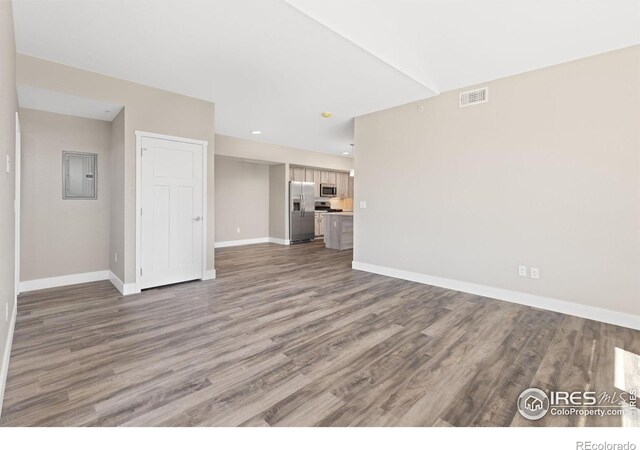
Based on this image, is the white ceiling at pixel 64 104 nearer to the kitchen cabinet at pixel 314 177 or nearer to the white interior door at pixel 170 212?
the white interior door at pixel 170 212

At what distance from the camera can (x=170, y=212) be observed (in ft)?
13.9

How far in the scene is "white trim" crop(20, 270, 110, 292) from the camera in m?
4.01

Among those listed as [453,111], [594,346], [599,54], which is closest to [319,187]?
[453,111]

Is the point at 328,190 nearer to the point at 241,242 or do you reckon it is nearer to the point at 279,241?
the point at 279,241

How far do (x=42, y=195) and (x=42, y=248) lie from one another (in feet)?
2.41

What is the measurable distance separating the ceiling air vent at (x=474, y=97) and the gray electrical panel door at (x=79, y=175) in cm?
538

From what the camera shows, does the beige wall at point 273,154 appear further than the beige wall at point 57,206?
Yes

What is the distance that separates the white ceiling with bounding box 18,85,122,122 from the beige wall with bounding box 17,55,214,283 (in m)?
0.12

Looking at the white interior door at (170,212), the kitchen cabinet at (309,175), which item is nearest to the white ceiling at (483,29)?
the white interior door at (170,212)

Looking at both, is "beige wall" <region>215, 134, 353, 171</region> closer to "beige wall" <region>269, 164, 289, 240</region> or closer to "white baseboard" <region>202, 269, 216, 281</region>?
"beige wall" <region>269, 164, 289, 240</region>

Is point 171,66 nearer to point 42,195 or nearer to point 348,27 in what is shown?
point 348,27

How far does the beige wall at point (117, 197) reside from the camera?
394 centimetres

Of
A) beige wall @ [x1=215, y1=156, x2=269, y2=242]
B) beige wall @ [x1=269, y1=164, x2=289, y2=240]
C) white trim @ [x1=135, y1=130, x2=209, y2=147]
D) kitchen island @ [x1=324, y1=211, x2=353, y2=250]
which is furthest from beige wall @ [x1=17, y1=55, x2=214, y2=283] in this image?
beige wall @ [x1=269, y1=164, x2=289, y2=240]

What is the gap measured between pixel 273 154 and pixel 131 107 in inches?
167
